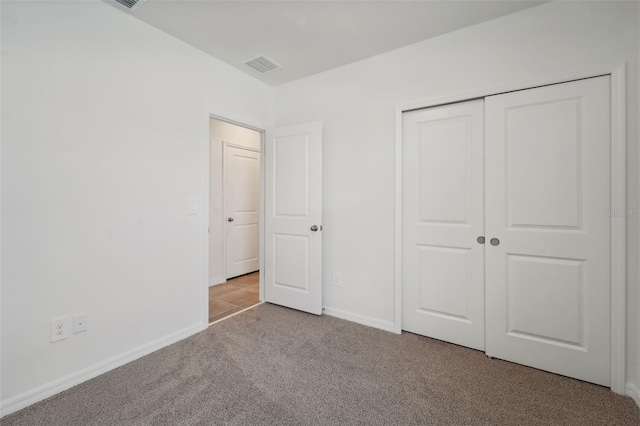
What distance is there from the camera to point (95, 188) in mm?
1898

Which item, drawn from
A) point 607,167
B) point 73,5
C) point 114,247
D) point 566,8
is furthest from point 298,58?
point 607,167

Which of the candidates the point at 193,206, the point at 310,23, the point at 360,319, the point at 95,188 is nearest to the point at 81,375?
the point at 95,188

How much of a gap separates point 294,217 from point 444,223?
4.80 feet

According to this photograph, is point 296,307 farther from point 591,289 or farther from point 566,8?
point 566,8

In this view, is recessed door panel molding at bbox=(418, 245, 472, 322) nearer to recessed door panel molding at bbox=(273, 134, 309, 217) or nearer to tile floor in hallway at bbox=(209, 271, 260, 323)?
recessed door panel molding at bbox=(273, 134, 309, 217)

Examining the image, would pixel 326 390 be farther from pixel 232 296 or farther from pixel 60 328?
pixel 232 296

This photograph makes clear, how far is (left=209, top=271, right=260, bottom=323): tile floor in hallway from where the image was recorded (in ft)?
9.89

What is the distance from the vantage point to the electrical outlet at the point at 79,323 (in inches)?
71.7

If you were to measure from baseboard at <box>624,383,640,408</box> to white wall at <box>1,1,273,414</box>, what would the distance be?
9.89ft

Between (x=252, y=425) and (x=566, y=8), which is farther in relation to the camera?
(x=566, y=8)

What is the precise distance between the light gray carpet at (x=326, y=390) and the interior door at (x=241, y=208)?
7.15 ft

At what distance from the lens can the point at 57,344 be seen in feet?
5.74

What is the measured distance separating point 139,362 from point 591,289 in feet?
10.2

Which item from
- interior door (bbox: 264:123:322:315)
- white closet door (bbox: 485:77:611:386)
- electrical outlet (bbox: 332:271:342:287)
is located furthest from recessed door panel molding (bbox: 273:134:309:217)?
white closet door (bbox: 485:77:611:386)
